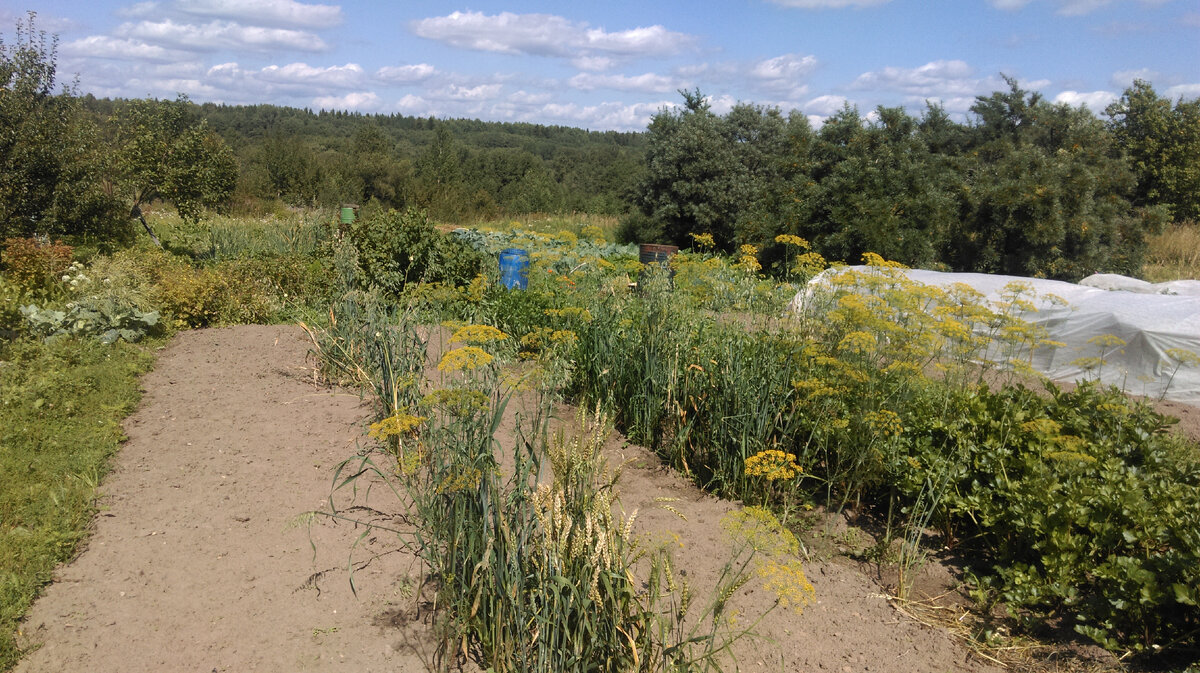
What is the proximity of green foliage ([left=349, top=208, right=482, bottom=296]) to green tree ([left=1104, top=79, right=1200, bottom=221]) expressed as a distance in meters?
16.6

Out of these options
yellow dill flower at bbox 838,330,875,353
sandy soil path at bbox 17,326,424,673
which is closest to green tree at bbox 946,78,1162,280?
yellow dill flower at bbox 838,330,875,353

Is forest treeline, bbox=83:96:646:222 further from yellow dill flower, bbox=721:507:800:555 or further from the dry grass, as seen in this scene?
yellow dill flower, bbox=721:507:800:555

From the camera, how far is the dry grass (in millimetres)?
13539

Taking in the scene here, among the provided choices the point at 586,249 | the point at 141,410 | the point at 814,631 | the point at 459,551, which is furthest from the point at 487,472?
the point at 586,249

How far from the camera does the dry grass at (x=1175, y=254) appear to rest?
533 inches

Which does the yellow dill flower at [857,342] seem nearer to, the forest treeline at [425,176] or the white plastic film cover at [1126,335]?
the white plastic film cover at [1126,335]

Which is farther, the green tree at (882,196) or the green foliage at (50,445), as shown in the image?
the green tree at (882,196)

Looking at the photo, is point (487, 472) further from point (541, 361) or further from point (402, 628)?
point (541, 361)

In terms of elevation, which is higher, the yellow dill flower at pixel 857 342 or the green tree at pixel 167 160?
the green tree at pixel 167 160

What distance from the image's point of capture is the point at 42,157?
342 inches

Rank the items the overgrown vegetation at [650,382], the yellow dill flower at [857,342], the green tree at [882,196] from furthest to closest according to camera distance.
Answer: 1. the green tree at [882,196]
2. the yellow dill flower at [857,342]
3. the overgrown vegetation at [650,382]

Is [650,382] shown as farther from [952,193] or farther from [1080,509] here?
[952,193]

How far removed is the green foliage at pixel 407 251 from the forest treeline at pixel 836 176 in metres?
0.52

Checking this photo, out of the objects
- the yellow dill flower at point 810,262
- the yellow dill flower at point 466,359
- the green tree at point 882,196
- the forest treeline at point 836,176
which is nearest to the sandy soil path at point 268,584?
the yellow dill flower at point 466,359
